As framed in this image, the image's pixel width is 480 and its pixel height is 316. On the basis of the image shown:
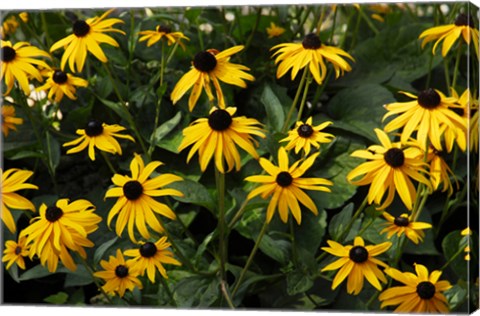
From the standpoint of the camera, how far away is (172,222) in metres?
1.95

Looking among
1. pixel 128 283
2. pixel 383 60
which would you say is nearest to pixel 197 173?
pixel 128 283

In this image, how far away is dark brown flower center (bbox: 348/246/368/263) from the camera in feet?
6.02

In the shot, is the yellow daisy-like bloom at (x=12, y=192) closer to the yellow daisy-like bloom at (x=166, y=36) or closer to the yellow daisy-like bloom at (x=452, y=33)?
the yellow daisy-like bloom at (x=166, y=36)

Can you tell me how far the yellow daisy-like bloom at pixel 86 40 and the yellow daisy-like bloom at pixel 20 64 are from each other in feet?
0.24

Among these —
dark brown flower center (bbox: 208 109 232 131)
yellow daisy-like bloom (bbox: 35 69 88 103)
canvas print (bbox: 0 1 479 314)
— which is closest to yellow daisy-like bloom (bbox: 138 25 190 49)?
canvas print (bbox: 0 1 479 314)

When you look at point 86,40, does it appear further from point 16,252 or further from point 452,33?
point 452,33

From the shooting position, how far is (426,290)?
1.83 metres

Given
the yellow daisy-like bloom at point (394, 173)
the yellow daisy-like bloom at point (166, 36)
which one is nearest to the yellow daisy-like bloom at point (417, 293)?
the yellow daisy-like bloom at point (394, 173)

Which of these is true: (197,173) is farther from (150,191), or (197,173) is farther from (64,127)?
(64,127)

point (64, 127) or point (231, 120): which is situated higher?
point (231, 120)

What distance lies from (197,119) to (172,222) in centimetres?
20

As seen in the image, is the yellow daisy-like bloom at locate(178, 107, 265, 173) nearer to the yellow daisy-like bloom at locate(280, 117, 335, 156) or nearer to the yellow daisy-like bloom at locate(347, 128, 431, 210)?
the yellow daisy-like bloom at locate(280, 117, 335, 156)

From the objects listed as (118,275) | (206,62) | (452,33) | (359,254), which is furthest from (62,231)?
(452,33)

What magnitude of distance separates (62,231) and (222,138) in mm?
371
